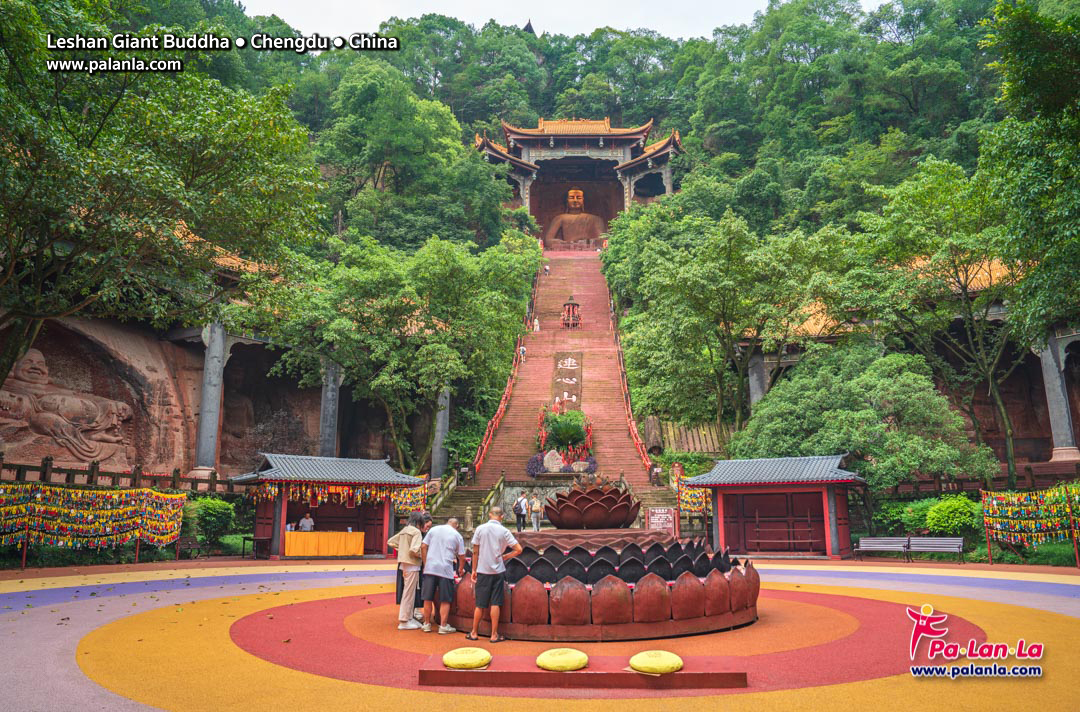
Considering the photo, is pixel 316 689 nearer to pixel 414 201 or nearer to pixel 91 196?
pixel 91 196

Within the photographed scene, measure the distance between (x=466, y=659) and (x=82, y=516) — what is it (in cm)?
1304

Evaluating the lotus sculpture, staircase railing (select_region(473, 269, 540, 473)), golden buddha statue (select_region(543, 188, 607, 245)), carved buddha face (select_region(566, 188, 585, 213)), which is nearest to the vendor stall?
staircase railing (select_region(473, 269, 540, 473))

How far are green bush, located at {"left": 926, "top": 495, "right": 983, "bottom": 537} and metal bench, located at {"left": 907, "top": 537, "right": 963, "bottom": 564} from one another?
72 cm

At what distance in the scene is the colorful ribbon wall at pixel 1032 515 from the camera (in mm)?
13469

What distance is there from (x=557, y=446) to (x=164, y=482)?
42.1 ft

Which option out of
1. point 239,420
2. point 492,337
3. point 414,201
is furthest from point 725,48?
point 239,420

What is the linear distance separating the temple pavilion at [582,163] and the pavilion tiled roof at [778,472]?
123 ft

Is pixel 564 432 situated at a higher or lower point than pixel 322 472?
higher

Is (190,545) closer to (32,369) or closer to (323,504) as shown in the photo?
(323,504)

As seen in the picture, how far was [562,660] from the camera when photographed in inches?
201

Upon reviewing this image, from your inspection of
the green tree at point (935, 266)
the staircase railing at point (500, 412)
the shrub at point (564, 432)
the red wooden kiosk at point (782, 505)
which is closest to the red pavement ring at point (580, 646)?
the red wooden kiosk at point (782, 505)

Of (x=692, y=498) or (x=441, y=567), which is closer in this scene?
(x=441, y=567)

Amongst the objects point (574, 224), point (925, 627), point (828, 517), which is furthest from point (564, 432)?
point (574, 224)

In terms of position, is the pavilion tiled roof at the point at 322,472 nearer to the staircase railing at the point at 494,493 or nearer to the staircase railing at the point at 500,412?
the staircase railing at the point at 494,493
